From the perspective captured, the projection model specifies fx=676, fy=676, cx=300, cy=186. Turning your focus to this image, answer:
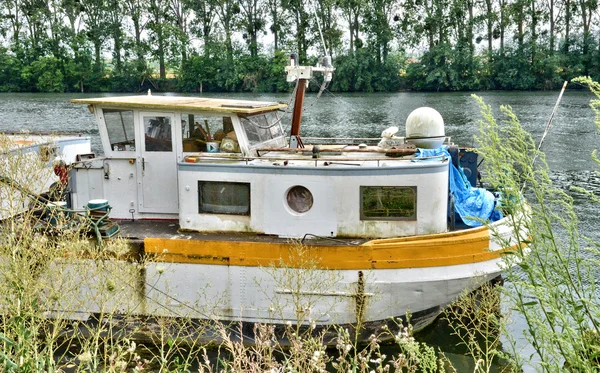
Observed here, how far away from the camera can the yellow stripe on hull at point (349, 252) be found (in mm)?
9453

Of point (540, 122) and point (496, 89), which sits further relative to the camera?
point (496, 89)

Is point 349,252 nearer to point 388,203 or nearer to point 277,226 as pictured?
point 388,203

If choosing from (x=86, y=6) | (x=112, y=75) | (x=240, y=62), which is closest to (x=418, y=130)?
(x=240, y=62)

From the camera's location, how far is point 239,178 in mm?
9906

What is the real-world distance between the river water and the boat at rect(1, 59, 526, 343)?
734cm

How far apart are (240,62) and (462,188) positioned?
47.8 metres

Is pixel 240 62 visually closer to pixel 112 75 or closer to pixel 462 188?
pixel 112 75

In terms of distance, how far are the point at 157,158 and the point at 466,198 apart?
16.0ft

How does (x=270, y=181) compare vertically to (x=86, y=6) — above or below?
below

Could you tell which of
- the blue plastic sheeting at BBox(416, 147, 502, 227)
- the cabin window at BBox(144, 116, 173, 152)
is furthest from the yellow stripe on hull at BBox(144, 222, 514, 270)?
the cabin window at BBox(144, 116, 173, 152)

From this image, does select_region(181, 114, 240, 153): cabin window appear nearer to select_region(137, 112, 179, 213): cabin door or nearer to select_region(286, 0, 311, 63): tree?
select_region(137, 112, 179, 213): cabin door

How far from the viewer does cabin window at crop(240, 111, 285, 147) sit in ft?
35.1

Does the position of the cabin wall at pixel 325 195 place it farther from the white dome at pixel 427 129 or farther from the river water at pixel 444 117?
the river water at pixel 444 117

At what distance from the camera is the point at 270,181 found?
388 inches
